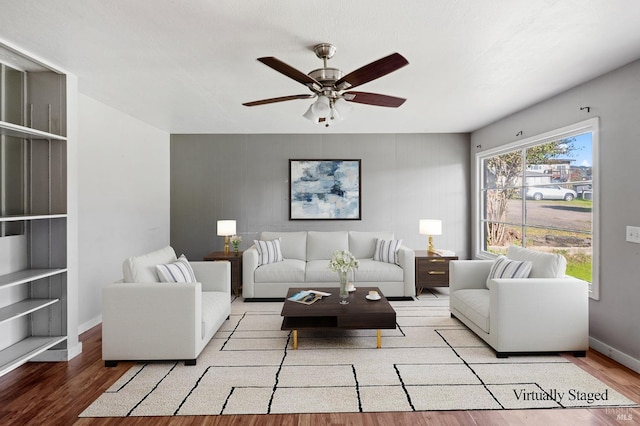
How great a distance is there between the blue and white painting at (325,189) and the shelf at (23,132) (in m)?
3.47

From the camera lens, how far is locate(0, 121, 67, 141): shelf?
2.48 metres

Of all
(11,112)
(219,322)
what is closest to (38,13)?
(11,112)

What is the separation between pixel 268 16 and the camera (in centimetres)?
219

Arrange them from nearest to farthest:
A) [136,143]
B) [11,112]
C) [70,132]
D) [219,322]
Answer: [11,112] < [70,132] < [219,322] < [136,143]

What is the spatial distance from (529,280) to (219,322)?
2.83 metres

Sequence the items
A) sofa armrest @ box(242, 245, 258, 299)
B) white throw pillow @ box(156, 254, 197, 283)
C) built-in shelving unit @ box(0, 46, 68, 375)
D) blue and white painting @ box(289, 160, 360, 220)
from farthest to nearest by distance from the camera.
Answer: blue and white painting @ box(289, 160, 360, 220)
sofa armrest @ box(242, 245, 258, 299)
white throw pillow @ box(156, 254, 197, 283)
built-in shelving unit @ box(0, 46, 68, 375)

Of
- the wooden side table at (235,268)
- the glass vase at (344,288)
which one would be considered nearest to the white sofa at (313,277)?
the wooden side table at (235,268)

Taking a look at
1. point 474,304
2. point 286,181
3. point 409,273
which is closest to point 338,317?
point 474,304

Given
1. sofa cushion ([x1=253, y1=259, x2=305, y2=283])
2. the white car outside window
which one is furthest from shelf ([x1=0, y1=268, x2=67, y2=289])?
the white car outside window

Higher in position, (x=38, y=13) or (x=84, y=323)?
(x=38, y=13)

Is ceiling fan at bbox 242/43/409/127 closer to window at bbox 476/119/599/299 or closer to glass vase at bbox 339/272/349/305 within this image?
glass vase at bbox 339/272/349/305

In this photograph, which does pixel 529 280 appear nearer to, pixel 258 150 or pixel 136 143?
pixel 258 150

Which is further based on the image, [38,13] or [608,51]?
[608,51]

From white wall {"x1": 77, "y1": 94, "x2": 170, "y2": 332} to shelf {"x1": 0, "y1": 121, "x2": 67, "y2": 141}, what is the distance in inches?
31.2
